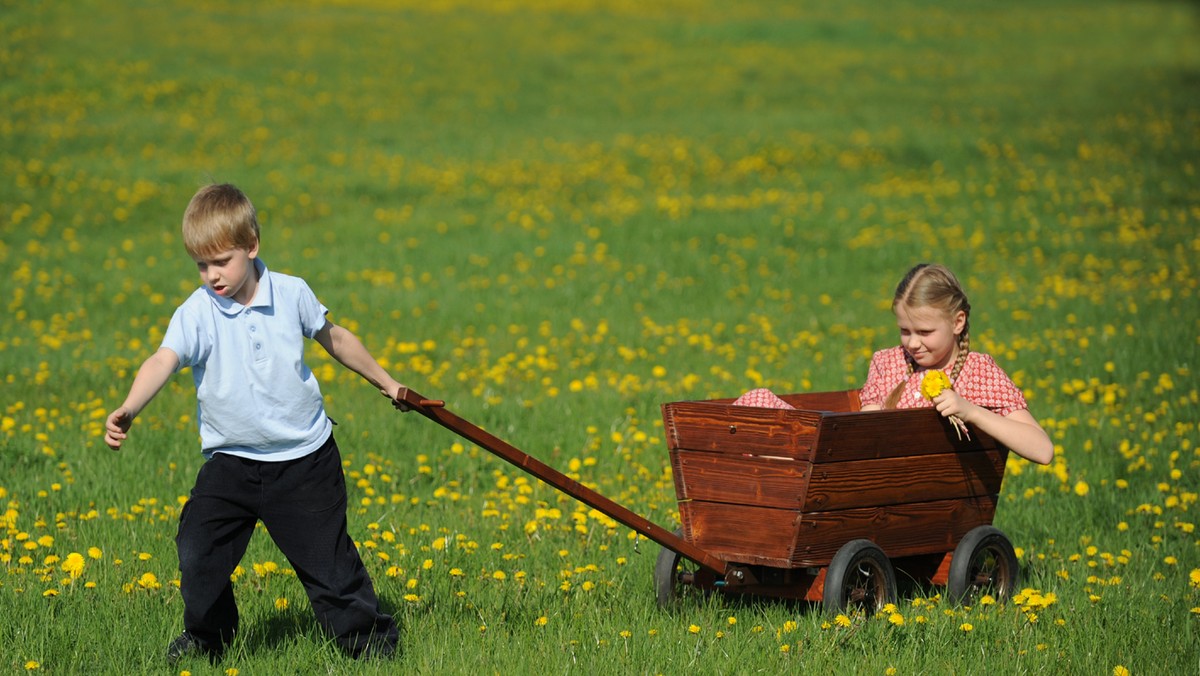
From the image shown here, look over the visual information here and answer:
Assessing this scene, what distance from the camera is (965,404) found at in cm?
477

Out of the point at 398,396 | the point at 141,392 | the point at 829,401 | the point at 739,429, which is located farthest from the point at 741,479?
the point at 141,392

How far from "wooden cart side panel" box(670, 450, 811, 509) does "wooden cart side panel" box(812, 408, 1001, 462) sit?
14 cm

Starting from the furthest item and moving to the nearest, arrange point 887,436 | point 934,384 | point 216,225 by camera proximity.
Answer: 1. point 887,436
2. point 934,384
3. point 216,225

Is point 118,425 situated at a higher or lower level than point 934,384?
lower

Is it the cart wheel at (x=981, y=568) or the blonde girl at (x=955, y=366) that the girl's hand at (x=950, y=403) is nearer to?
the blonde girl at (x=955, y=366)

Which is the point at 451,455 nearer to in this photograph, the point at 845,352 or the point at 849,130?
the point at 845,352

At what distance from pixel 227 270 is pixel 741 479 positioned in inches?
78.0

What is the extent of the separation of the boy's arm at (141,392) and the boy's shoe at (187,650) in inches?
30.9

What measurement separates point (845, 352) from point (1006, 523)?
3912mm

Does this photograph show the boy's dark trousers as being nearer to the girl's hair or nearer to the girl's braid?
the girl's hair

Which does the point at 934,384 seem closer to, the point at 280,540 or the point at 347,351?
the point at 347,351

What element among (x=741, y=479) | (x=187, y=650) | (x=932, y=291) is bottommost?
(x=187, y=650)

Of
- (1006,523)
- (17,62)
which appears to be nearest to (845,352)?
(1006,523)

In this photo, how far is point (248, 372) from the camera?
4086 mm
